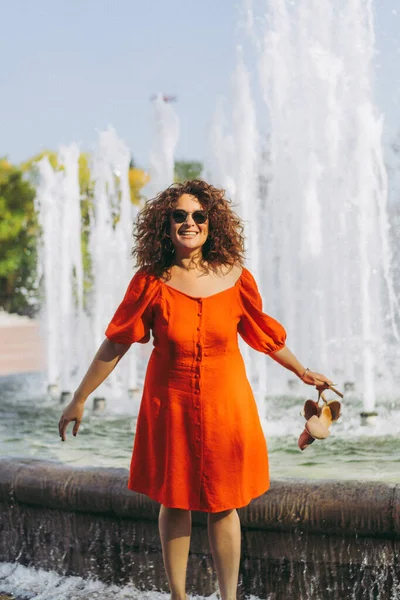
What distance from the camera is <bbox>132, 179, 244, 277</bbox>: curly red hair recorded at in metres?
3.13

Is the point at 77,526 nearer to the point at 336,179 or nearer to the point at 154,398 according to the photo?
the point at 154,398

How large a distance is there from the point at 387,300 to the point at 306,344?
29.6ft

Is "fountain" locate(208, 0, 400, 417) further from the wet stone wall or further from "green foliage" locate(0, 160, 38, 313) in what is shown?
"green foliage" locate(0, 160, 38, 313)

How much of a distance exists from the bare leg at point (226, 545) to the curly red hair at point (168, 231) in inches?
33.5

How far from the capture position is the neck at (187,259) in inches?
123

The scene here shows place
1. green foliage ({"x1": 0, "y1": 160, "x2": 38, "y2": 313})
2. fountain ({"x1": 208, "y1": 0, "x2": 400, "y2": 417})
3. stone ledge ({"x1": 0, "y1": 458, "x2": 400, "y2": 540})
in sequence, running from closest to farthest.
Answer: stone ledge ({"x1": 0, "y1": 458, "x2": 400, "y2": 540}), fountain ({"x1": 208, "y1": 0, "x2": 400, "y2": 417}), green foliage ({"x1": 0, "y1": 160, "x2": 38, "y2": 313})

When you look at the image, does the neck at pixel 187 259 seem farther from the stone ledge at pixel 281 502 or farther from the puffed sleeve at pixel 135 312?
the stone ledge at pixel 281 502

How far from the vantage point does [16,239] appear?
125 feet

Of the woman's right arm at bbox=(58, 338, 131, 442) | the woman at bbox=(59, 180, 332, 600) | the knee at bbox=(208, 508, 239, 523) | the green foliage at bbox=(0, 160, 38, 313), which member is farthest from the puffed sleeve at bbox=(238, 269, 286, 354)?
the green foliage at bbox=(0, 160, 38, 313)

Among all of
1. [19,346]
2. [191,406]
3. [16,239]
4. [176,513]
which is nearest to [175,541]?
[176,513]

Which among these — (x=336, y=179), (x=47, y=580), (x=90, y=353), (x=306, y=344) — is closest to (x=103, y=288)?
(x=90, y=353)

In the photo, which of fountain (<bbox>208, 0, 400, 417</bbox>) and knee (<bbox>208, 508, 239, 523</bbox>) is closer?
knee (<bbox>208, 508, 239, 523</bbox>)

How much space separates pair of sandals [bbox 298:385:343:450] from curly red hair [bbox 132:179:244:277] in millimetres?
580

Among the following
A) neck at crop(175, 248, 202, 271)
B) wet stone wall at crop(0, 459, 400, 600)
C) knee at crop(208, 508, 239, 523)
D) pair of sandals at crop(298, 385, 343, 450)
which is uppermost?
neck at crop(175, 248, 202, 271)
